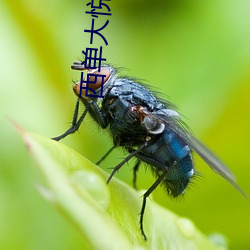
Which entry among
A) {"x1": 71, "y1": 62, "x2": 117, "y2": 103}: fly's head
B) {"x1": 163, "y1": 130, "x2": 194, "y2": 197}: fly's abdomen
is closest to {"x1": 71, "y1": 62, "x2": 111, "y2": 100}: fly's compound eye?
{"x1": 71, "y1": 62, "x2": 117, "y2": 103}: fly's head

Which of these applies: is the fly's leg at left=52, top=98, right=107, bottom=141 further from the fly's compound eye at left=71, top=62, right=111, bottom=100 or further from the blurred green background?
the blurred green background

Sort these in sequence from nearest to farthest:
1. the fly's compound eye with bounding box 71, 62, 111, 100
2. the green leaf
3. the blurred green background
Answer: the green leaf < the fly's compound eye with bounding box 71, 62, 111, 100 < the blurred green background

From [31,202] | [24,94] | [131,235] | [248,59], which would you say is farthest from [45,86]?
[131,235]

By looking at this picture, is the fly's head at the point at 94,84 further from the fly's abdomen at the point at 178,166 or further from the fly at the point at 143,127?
the fly's abdomen at the point at 178,166

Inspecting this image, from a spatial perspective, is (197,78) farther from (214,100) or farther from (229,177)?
(229,177)

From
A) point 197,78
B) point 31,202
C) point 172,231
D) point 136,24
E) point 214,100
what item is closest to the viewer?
point 172,231

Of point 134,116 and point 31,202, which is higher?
point 134,116

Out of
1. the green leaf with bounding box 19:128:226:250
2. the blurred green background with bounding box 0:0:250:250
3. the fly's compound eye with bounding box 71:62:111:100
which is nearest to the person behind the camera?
the green leaf with bounding box 19:128:226:250
